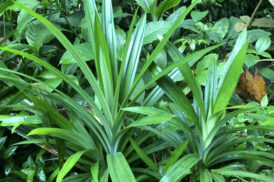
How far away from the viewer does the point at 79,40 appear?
1.33 meters

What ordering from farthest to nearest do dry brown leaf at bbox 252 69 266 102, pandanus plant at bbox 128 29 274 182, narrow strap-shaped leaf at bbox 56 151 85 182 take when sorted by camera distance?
dry brown leaf at bbox 252 69 266 102 → pandanus plant at bbox 128 29 274 182 → narrow strap-shaped leaf at bbox 56 151 85 182

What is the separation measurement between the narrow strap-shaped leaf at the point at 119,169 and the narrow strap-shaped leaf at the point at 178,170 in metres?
0.10

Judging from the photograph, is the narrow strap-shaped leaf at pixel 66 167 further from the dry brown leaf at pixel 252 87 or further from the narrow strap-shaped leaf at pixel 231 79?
the dry brown leaf at pixel 252 87

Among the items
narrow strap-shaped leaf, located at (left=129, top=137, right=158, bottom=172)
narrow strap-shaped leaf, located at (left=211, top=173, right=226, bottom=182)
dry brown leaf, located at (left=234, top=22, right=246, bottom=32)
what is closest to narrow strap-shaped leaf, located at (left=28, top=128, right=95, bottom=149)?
narrow strap-shaped leaf, located at (left=129, top=137, right=158, bottom=172)

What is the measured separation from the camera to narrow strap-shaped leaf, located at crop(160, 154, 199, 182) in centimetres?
74

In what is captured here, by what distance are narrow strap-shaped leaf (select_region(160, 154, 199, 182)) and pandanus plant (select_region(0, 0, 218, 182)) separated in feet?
0.36

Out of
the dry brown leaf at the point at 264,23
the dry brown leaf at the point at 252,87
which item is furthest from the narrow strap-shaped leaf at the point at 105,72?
the dry brown leaf at the point at 264,23

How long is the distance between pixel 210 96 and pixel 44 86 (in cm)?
59

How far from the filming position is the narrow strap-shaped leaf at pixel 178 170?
74 cm

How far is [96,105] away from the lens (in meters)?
0.88

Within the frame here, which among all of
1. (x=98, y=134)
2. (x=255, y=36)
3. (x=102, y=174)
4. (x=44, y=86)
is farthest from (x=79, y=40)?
(x=255, y=36)

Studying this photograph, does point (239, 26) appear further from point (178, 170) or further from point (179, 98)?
point (178, 170)

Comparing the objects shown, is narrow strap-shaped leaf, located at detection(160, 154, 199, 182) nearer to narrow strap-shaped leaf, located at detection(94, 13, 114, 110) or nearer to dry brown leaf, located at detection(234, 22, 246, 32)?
narrow strap-shaped leaf, located at detection(94, 13, 114, 110)

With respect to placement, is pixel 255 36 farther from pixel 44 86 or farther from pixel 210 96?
pixel 44 86
